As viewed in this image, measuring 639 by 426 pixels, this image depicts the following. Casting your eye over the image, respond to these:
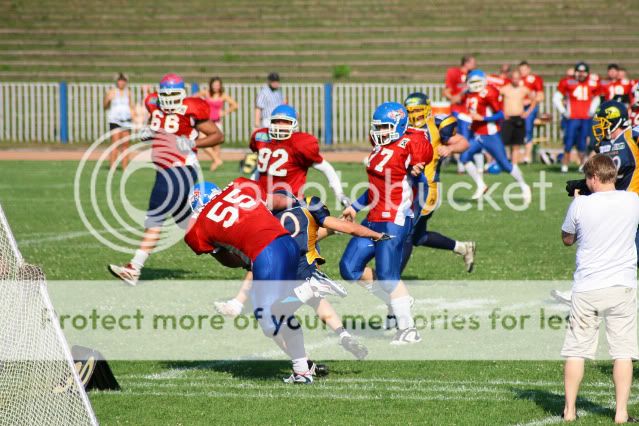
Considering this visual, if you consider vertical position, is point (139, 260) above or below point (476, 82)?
below

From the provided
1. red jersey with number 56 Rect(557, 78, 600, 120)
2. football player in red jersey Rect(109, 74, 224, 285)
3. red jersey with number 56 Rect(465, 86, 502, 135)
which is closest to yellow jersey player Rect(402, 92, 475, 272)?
football player in red jersey Rect(109, 74, 224, 285)

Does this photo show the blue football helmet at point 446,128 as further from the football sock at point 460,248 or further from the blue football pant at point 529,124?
the blue football pant at point 529,124

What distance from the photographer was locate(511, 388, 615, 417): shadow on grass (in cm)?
631

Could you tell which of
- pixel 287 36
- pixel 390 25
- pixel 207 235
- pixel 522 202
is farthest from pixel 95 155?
pixel 207 235

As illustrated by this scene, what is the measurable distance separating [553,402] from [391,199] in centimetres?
257

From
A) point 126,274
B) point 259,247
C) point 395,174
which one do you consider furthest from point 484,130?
point 259,247

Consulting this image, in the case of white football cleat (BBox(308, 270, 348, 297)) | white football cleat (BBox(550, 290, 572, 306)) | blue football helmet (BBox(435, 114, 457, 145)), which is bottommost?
white football cleat (BBox(550, 290, 572, 306))

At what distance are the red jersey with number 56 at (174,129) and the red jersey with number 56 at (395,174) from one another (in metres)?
2.86

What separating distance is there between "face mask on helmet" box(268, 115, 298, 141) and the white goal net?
11.4 ft

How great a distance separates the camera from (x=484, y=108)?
17453mm

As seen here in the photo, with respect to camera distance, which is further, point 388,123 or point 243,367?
point 388,123

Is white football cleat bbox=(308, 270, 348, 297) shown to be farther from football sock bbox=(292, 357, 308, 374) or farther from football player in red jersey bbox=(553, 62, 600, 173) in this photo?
football player in red jersey bbox=(553, 62, 600, 173)

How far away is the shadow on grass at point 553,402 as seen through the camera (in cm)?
631

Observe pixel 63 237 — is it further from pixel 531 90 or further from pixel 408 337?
pixel 531 90
